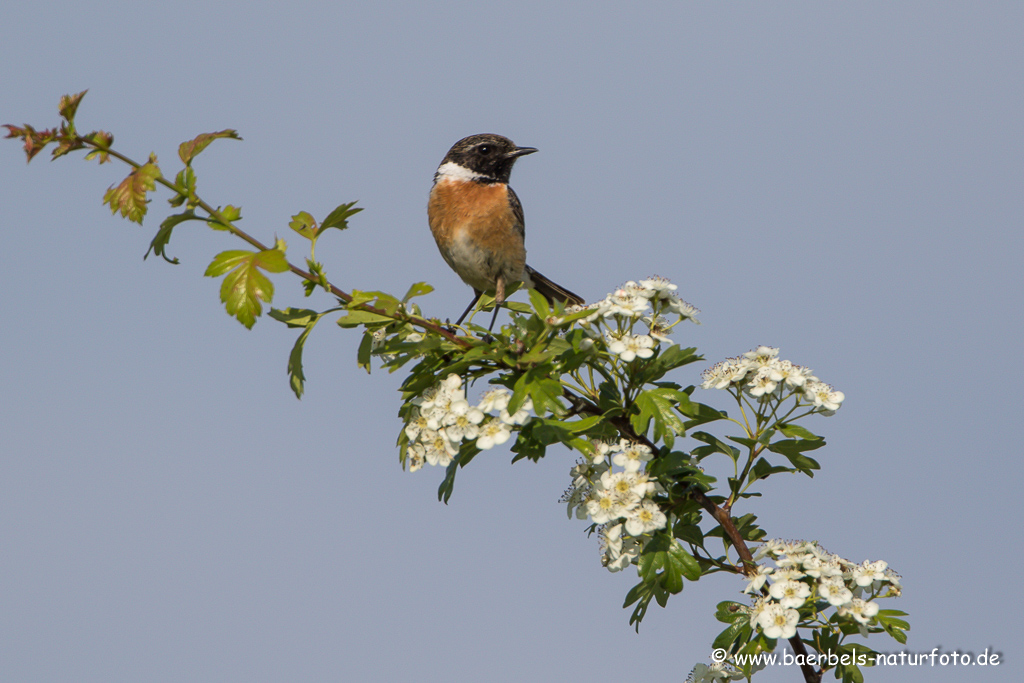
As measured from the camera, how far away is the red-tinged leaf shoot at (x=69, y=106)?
2912 mm

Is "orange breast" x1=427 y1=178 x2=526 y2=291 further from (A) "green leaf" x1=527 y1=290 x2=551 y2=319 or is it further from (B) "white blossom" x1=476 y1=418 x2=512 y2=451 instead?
(B) "white blossom" x1=476 y1=418 x2=512 y2=451

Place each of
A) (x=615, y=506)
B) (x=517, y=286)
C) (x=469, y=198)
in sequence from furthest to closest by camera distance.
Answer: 1. (x=469, y=198)
2. (x=517, y=286)
3. (x=615, y=506)

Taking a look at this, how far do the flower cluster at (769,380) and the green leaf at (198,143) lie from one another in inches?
80.2

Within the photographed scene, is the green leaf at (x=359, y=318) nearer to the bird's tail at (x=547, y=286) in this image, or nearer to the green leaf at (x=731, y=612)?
the green leaf at (x=731, y=612)

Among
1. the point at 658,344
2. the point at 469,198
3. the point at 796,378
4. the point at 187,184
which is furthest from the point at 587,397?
the point at 469,198

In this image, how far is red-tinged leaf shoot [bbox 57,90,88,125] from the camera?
2912 millimetres

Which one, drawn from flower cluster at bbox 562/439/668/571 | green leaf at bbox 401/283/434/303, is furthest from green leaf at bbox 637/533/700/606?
green leaf at bbox 401/283/434/303

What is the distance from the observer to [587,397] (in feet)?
11.5

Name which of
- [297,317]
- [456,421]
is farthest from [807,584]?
[297,317]

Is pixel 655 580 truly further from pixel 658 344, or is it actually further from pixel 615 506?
pixel 658 344

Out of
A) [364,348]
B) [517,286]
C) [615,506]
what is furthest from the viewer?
[517,286]

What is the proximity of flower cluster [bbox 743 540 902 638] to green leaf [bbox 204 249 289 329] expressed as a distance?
75.6 inches

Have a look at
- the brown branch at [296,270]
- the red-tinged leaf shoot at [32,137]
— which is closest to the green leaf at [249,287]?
the brown branch at [296,270]

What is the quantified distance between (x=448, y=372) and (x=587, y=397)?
572 mm
